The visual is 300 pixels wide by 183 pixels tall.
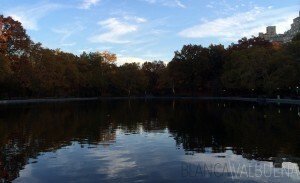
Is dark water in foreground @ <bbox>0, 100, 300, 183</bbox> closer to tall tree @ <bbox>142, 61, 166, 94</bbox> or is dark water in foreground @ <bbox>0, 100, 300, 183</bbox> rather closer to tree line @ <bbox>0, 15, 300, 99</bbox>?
tree line @ <bbox>0, 15, 300, 99</bbox>

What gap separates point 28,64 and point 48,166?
221 ft

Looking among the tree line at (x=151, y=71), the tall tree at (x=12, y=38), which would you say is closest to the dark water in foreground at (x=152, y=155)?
the tree line at (x=151, y=71)

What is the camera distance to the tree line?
2559 inches

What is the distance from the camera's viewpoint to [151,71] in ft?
415

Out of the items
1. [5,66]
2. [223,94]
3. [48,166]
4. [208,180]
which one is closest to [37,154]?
[48,166]

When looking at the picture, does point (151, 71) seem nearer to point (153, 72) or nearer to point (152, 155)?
point (153, 72)

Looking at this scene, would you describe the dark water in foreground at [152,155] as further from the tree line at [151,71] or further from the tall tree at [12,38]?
the tall tree at [12,38]

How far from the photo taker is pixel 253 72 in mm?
68938

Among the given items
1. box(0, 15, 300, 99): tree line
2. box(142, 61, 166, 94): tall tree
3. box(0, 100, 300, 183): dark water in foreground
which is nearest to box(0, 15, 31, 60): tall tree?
box(0, 15, 300, 99): tree line

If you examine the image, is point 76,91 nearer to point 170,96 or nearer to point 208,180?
point 170,96

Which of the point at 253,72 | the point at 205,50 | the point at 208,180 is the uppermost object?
the point at 205,50

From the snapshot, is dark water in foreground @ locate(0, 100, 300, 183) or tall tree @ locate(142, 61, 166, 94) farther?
tall tree @ locate(142, 61, 166, 94)

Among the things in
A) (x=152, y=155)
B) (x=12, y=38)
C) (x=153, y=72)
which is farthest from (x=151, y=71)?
(x=152, y=155)

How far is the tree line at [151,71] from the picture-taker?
6500 cm
